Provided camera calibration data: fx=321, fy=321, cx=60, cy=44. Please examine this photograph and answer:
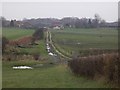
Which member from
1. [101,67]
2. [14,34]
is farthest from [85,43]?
[101,67]

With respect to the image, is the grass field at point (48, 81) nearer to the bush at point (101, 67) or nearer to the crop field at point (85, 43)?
the bush at point (101, 67)

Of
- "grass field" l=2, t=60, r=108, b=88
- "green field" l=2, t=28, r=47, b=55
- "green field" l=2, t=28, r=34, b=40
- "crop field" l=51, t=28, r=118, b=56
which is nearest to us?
"grass field" l=2, t=60, r=108, b=88

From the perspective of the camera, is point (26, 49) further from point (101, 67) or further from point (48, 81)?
point (101, 67)

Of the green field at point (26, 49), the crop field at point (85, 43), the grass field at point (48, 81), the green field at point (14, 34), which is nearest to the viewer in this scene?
the grass field at point (48, 81)

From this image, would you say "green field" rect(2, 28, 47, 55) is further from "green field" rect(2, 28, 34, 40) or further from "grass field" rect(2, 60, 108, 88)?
"grass field" rect(2, 60, 108, 88)

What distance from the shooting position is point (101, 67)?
15.2 m

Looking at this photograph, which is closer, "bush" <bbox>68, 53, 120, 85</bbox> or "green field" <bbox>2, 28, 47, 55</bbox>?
"bush" <bbox>68, 53, 120, 85</bbox>

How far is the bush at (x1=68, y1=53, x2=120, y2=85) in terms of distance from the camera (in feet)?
44.7

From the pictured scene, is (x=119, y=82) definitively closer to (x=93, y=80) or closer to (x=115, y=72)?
(x=115, y=72)

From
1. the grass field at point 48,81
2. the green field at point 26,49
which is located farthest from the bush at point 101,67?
the green field at point 26,49

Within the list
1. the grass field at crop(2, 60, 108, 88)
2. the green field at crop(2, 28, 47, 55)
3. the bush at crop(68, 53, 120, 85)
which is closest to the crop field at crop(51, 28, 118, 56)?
the green field at crop(2, 28, 47, 55)

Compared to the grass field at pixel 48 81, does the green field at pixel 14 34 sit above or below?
above

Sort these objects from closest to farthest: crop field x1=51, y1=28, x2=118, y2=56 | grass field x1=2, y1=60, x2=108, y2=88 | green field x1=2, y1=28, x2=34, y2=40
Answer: grass field x1=2, y1=60, x2=108, y2=88 < crop field x1=51, y1=28, x2=118, y2=56 < green field x1=2, y1=28, x2=34, y2=40

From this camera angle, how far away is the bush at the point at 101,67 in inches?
537
